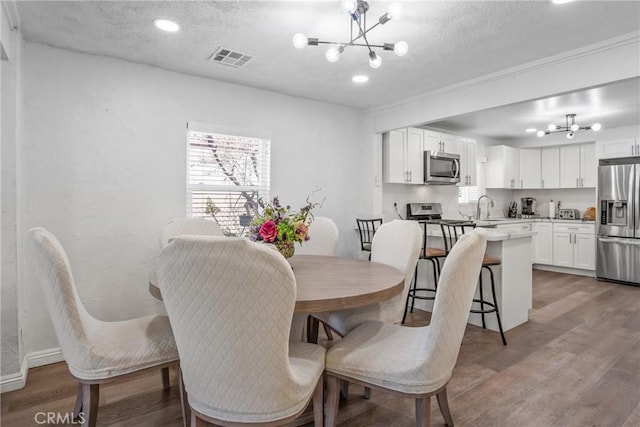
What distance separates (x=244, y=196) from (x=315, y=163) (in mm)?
1016

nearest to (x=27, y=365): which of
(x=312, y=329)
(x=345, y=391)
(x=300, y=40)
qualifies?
(x=312, y=329)

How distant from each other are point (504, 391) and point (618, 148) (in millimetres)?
4985

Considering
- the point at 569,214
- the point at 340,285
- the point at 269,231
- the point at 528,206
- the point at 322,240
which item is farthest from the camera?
the point at 528,206

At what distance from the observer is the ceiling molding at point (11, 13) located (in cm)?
216

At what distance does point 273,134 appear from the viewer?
3.95 metres

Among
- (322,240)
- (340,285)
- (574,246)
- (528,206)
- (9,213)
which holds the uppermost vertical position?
(528,206)

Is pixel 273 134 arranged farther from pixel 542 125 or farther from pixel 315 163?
pixel 542 125

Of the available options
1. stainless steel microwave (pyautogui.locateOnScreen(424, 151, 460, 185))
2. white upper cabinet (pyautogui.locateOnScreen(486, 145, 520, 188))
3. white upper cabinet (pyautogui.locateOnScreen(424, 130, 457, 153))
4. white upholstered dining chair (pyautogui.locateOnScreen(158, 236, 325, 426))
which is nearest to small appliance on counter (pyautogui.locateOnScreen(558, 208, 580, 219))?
white upper cabinet (pyautogui.locateOnScreen(486, 145, 520, 188))

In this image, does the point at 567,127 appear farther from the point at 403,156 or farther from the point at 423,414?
the point at 423,414

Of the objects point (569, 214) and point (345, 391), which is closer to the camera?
point (345, 391)

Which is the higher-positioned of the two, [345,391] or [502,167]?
[502,167]

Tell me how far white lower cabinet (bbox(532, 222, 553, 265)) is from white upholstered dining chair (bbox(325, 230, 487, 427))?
564 centimetres

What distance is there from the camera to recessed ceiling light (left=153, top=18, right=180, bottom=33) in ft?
Result: 7.92

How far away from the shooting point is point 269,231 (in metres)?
2.06
